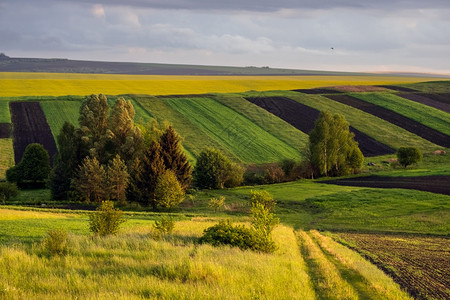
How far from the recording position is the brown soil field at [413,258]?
63.1ft

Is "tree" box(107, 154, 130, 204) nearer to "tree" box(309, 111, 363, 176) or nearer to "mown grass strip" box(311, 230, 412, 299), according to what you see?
"tree" box(309, 111, 363, 176)

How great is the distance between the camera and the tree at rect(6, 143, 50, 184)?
6856 cm

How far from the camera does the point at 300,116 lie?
111 meters

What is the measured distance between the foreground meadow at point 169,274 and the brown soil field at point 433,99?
113885 mm

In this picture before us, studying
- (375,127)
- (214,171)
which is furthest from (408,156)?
(214,171)

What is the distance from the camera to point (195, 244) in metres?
22.1

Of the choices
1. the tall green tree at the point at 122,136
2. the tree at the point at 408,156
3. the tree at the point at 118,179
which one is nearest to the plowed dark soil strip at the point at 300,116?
the tree at the point at 408,156

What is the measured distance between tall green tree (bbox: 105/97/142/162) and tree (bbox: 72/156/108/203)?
216 inches

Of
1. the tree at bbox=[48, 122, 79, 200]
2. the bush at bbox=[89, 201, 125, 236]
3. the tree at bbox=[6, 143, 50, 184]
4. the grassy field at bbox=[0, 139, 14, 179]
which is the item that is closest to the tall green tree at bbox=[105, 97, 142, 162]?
the tree at bbox=[48, 122, 79, 200]

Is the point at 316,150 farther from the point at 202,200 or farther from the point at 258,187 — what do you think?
the point at 202,200

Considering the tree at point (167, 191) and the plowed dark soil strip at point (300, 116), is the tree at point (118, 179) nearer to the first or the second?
the tree at point (167, 191)

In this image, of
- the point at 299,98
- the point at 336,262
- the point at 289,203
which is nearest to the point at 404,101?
the point at 299,98

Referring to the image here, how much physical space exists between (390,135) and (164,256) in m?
91.3

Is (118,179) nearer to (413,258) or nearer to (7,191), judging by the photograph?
(7,191)
